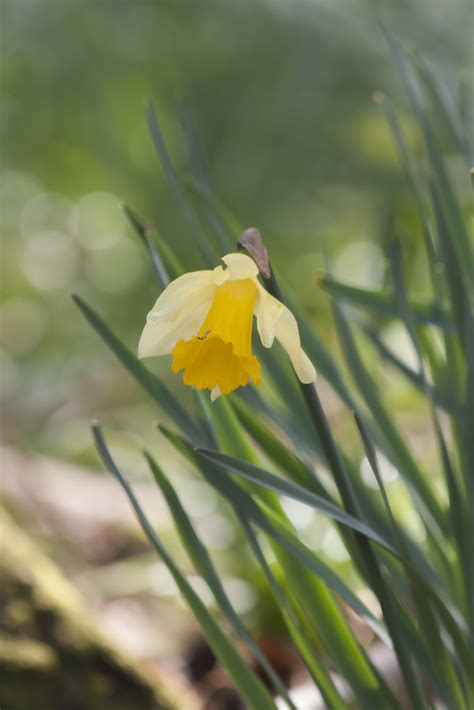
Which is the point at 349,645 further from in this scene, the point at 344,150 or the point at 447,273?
the point at 344,150

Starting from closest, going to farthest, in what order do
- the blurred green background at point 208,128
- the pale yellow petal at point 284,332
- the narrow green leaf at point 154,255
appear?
the pale yellow petal at point 284,332, the narrow green leaf at point 154,255, the blurred green background at point 208,128

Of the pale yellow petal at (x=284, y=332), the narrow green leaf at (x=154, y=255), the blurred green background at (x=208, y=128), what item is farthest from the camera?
the blurred green background at (x=208, y=128)

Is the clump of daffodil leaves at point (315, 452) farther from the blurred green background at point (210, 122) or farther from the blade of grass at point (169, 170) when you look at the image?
the blurred green background at point (210, 122)

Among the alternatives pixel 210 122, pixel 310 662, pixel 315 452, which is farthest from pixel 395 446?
pixel 210 122

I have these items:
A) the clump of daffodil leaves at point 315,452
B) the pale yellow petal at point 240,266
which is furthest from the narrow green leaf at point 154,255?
the pale yellow petal at point 240,266

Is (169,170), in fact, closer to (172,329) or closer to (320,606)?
(172,329)

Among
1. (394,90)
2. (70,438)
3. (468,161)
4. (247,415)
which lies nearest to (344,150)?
(394,90)
